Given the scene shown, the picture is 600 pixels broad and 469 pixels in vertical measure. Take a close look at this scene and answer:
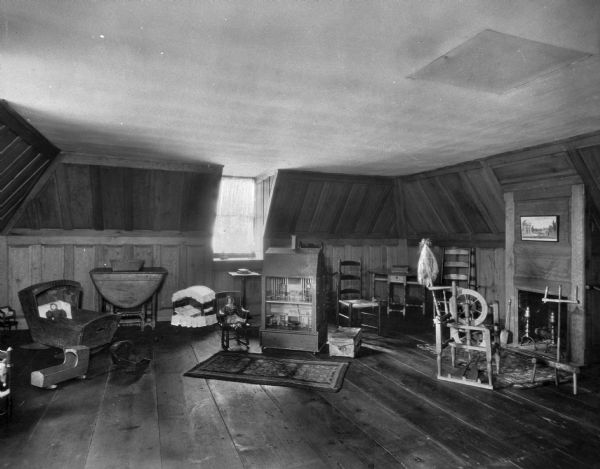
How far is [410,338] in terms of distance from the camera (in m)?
5.62

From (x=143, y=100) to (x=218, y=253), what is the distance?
4.16 m

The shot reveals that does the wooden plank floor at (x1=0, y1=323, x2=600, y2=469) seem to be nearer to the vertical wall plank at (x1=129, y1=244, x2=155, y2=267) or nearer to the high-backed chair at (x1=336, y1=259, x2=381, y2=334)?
the high-backed chair at (x1=336, y1=259, x2=381, y2=334)

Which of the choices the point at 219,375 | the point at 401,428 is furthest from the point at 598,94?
the point at 219,375

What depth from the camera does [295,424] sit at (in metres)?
3.11

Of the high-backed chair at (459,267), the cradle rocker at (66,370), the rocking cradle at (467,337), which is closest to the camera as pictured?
the cradle rocker at (66,370)

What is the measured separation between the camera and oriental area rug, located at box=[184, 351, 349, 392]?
12.9 ft

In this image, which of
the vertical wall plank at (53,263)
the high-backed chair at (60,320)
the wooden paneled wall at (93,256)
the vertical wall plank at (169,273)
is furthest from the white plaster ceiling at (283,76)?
the vertical wall plank at (169,273)

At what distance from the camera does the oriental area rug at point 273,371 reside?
12.9 feet

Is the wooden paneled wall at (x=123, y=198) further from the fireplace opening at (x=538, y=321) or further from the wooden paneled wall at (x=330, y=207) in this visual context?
the fireplace opening at (x=538, y=321)

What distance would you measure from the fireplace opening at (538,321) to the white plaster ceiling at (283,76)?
1924 millimetres

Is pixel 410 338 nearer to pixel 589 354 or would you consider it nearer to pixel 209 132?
pixel 589 354

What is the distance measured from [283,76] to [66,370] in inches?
124

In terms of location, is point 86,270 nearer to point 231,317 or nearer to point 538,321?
point 231,317

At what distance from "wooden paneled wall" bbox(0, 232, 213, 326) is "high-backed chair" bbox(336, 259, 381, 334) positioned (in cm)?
210
